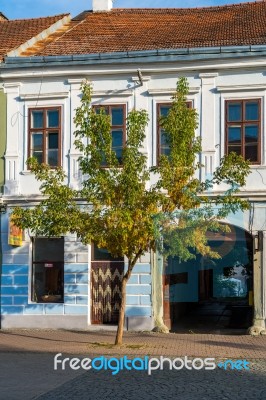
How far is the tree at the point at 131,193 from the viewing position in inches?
623

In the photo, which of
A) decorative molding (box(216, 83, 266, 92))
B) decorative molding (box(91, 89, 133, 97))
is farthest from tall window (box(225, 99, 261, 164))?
decorative molding (box(91, 89, 133, 97))

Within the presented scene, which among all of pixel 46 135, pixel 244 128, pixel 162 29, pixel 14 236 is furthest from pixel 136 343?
pixel 162 29

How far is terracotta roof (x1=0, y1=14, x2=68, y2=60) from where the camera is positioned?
22469mm

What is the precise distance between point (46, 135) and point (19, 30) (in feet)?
17.5

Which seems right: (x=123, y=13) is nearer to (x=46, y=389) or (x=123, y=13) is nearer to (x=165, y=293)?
(x=165, y=293)

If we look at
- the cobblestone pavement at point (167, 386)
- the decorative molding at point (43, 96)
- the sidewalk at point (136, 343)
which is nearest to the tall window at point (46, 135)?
the decorative molding at point (43, 96)

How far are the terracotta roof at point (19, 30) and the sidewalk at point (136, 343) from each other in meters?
7.85

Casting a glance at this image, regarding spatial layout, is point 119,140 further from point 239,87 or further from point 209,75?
point 239,87

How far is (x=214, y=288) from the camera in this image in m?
23.3

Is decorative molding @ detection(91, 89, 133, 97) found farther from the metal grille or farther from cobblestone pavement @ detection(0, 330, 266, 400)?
cobblestone pavement @ detection(0, 330, 266, 400)

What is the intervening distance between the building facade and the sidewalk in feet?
2.60

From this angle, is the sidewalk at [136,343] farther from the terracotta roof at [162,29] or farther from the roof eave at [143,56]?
the terracotta roof at [162,29]

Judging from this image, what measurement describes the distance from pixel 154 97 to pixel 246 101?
7.74 ft

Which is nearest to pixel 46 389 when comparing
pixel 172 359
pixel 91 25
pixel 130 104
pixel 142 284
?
pixel 172 359
